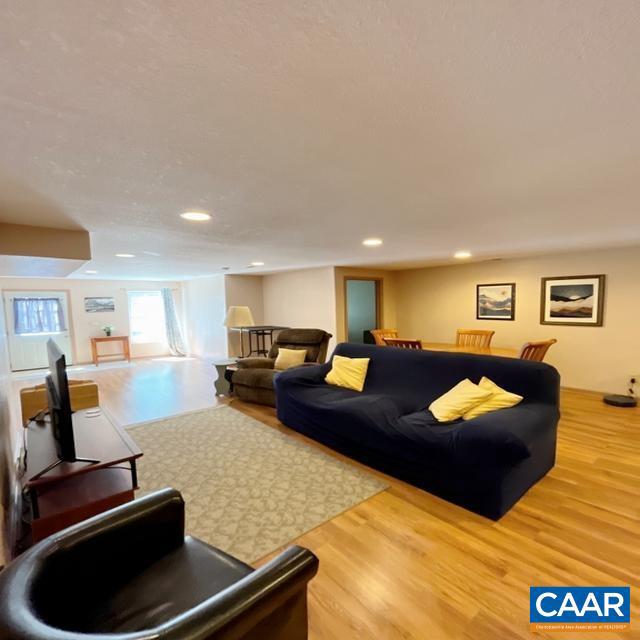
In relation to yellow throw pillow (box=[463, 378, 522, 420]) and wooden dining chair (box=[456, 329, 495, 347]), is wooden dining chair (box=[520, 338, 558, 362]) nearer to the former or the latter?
wooden dining chair (box=[456, 329, 495, 347])

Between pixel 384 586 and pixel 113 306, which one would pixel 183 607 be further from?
pixel 113 306

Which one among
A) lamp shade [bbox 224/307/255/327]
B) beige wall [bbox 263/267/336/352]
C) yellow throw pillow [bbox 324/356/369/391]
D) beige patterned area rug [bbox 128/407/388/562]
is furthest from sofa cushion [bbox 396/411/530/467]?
lamp shade [bbox 224/307/255/327]

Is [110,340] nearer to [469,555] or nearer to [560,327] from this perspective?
[469,555]

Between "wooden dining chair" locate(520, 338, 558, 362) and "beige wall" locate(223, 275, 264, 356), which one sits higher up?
"beige wall" locate(223, 275, 264, 356)

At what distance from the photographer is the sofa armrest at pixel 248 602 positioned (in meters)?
0.78

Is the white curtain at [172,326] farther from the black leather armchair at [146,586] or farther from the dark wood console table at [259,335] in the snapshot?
the black leather armchair at [146,586]

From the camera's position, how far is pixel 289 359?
190 inches

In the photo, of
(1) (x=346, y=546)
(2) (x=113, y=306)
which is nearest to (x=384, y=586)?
(1) (x=346, y=546)

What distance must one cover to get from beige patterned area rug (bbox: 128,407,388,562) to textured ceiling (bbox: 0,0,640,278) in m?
1.98

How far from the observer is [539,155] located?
135 centimetres

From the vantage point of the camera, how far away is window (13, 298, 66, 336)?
279 inches

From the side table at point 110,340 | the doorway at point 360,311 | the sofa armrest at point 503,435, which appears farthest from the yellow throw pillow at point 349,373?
the side table at point 110,340

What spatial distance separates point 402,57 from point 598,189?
165cm

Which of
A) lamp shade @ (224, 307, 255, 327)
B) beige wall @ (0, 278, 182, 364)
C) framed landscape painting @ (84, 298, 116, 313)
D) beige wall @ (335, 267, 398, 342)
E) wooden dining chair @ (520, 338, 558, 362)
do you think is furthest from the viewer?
framed landscape painting @ (84, 298, 116, 313)
